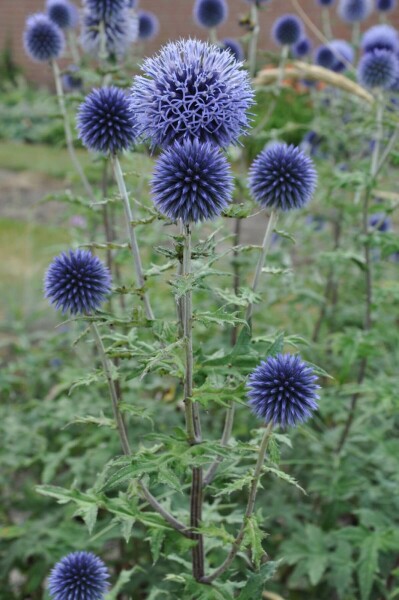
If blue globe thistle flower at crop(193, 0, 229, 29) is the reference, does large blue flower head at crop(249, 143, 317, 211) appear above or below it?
below

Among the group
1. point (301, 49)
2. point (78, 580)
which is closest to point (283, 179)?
point (78, 580)

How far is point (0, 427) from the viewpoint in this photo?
11.6 ft

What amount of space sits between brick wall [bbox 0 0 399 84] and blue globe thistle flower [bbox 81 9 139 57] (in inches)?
328

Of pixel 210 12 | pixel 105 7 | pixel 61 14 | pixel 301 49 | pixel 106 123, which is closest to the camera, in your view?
pixel 106 123

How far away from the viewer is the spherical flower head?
200 centimetres

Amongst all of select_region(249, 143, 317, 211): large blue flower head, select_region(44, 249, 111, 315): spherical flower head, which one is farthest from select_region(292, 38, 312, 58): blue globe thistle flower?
select_region(44, 249, 111, 315): spherical flower head

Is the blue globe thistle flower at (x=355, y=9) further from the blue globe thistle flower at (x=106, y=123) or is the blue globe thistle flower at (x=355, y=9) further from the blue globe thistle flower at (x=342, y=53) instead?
the blue globe thistle flower at (x=106, y=123)

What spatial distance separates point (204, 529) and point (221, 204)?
0.85 meters

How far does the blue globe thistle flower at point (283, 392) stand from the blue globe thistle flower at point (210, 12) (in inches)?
124

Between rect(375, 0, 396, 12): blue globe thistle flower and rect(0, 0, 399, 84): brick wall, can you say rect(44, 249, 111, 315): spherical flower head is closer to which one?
rect(375, 0, 396, 12): blue globe thistle flower

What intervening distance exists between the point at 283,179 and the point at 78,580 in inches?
53.7

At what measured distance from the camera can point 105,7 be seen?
123 inches

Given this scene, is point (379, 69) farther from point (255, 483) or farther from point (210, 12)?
point (255, 483)

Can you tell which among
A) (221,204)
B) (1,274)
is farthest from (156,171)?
(1,274)
